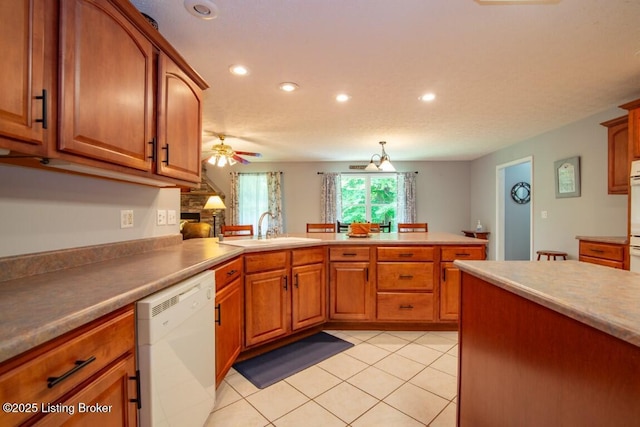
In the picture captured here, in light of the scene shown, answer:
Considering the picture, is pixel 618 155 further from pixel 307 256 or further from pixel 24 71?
pixel 24 71

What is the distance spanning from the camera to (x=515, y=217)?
5406 millimetres

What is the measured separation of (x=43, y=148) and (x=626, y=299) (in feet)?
6.02

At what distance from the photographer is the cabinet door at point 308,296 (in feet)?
7.89

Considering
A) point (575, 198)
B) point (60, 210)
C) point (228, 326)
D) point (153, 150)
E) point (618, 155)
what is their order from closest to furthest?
point (60, 210)
point (153, 150)
point (228, 326)
point (618, 155)
point (575, 198)

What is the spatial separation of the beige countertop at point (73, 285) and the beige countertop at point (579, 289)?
1273mm

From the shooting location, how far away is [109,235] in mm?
1573

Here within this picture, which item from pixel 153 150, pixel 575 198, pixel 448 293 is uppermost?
pixel 153 150

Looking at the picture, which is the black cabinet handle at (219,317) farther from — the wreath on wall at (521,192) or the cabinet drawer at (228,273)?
the wreath on wall at (521,192)

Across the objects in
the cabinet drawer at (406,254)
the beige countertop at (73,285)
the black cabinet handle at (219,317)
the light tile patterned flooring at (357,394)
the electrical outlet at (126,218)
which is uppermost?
the electrical outlet at (126,218)

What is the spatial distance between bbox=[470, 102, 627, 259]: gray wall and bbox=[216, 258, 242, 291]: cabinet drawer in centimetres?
397

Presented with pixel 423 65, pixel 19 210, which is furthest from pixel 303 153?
pixel 19 210

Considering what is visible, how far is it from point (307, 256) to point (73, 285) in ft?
5.55

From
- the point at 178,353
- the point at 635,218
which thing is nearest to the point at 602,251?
the point at 635,218

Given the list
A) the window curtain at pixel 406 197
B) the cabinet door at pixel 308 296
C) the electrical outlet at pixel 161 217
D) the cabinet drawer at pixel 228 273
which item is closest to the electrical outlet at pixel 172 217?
the electrical outlet at pixel 161 217
